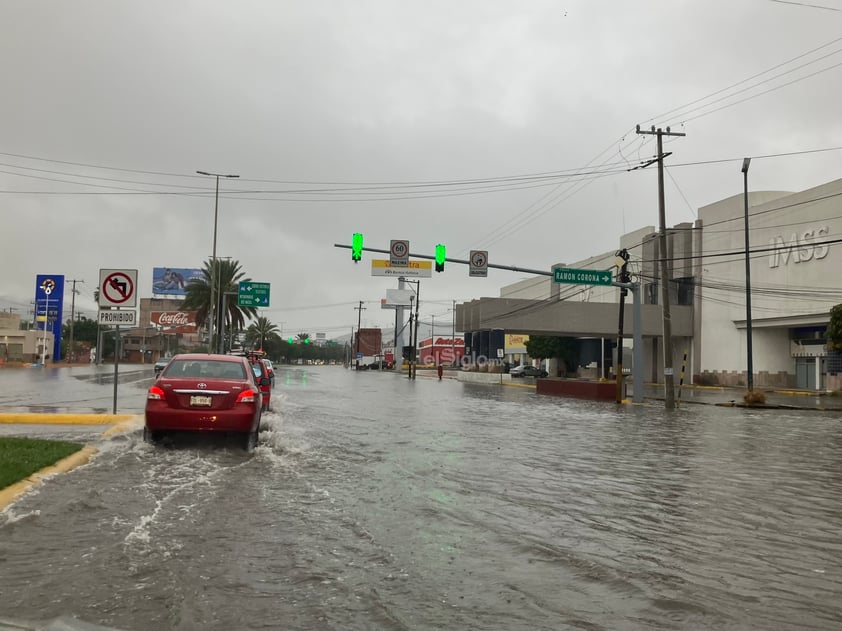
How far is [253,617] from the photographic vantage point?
4.43 metres

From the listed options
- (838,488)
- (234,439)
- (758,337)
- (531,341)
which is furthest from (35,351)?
(838,488)

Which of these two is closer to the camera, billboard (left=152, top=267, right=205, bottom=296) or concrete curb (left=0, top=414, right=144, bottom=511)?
concrete curb (left=0, top=414, right=144, bottom=511)

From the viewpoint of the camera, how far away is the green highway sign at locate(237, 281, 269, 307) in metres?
61.1

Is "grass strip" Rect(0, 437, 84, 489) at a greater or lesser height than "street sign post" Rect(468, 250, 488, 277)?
lesser

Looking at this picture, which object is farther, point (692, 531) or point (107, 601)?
point (692, 531)

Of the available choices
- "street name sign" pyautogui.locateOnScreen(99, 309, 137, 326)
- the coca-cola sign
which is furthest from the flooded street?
the coca-cola sign

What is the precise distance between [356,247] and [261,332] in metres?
98.6

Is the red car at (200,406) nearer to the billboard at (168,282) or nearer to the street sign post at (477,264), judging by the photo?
the street sign post at (477,264)

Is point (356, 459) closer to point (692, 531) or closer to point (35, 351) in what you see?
point (692, 531)

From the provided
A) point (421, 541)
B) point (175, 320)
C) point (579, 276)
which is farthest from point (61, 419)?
point (175, 320)

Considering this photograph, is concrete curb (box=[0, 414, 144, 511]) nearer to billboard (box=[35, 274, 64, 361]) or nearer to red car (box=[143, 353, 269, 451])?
red car (box=[143, 353, 269, 451])

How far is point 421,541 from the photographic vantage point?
6.32m

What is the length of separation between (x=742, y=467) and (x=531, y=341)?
7100 cm

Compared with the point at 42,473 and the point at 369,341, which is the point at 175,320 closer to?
the point at 369,341
